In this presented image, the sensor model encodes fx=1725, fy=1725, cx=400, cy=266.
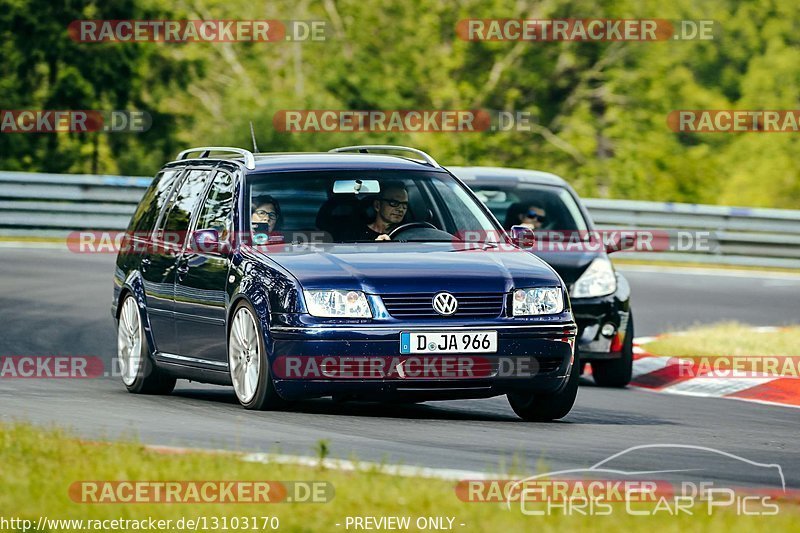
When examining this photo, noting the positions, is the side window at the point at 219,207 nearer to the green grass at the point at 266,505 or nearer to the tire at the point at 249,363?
the tire at the point at 249,363

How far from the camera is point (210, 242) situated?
33.9 feet

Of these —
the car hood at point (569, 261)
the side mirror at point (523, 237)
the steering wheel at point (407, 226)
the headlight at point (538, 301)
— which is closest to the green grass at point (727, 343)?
the car hood at point (569, 261)

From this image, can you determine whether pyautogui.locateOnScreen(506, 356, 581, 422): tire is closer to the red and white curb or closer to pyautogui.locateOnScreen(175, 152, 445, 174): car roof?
pyautogui.locateOnScreen(175, 152, 445, 174): car roof

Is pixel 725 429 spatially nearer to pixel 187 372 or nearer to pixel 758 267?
pixel 187 372

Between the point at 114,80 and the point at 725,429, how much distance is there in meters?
23.8

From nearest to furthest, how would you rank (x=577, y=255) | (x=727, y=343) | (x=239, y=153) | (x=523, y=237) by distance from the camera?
(x=523, y=237) → (x=239, y=153) → (x=577, y=255) → (x=727, y=343)

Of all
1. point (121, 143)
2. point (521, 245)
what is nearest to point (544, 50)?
point (121, 143)

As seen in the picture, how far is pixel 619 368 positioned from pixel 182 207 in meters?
4.17

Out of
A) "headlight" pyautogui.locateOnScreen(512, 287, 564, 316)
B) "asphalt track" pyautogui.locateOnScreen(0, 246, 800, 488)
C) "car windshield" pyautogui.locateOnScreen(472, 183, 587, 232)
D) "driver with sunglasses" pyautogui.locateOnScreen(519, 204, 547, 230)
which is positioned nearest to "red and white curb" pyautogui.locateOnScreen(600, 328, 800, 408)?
"asphalt track" pyautogui.locateOnScreen(0, 246, 800, 488)

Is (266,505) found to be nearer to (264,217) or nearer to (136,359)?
(264,217)

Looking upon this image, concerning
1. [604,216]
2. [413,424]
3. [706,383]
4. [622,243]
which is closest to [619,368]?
[706,383]

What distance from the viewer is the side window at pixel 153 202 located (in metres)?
12.2

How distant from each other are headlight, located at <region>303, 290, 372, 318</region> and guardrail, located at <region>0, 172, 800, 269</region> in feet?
53.0

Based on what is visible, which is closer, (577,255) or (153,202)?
(153,202)
